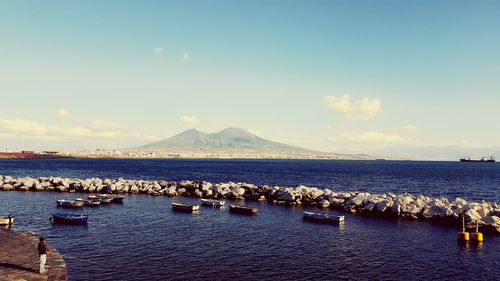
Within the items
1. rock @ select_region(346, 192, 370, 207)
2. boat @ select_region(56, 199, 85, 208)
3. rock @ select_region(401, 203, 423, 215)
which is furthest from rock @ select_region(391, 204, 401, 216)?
boat @ select_region(56, 199, 85, 208)

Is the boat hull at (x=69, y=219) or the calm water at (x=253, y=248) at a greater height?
the boat hull at (x=69, y=219)

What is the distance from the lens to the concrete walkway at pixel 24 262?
24.4m

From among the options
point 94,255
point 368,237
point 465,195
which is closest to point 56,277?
point 94,255

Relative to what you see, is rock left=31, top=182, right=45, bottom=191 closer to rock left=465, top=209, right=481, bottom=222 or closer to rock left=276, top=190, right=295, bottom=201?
rock left=276, top=190, right=295, bottom=201

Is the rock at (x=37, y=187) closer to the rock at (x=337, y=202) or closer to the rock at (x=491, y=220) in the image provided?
the rock at (x=337, y=202)

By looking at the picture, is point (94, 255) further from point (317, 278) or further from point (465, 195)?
point (465, 195)

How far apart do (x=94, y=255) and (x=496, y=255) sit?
37019 millimetres

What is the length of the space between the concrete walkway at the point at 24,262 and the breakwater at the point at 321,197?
41983mm

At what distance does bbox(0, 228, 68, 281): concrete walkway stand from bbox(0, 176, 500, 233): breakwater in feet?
138

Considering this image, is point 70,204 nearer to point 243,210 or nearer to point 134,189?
point 134,189

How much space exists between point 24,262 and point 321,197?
48931 millimetres

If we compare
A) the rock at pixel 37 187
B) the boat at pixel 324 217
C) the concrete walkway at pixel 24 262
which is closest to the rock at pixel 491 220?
the boat at pixel 324 217

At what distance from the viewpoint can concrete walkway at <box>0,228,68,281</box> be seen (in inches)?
960

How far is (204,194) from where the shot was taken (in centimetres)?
7475
